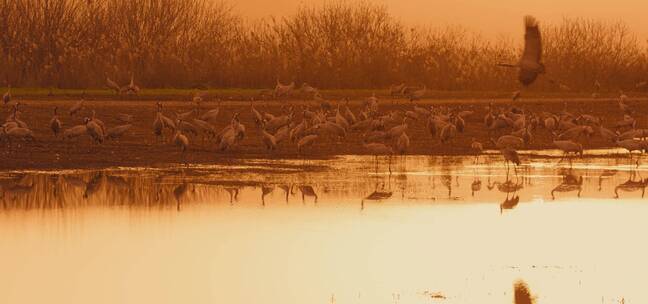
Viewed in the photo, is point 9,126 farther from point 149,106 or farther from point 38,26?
point 38,26

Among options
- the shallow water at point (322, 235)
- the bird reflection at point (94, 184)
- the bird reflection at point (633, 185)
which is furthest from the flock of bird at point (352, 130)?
the bird reflection at point (94, 184)

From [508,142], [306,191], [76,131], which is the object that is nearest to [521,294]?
[306,191]

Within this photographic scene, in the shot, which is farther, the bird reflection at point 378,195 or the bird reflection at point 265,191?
the bird reflection at point 265,191

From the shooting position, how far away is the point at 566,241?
49.3 ft

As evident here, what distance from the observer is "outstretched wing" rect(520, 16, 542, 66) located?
63.4ft

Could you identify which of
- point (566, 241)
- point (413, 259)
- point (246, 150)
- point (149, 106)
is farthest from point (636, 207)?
point (149, 106)

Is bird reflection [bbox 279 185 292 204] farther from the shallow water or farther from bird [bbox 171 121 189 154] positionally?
bird [bbox 171 121 189 154]

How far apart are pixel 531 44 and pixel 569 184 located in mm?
2278

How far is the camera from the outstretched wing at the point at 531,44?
19.3m

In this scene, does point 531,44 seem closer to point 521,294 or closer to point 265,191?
point 265,191

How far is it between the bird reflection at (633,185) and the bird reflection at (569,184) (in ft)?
1.67

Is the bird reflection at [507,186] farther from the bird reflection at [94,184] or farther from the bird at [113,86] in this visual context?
the bird at [113,86]

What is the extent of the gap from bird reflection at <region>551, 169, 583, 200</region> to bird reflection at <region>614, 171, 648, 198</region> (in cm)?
51

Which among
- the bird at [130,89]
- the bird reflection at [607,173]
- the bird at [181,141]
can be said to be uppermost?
the bird at [130,89]
